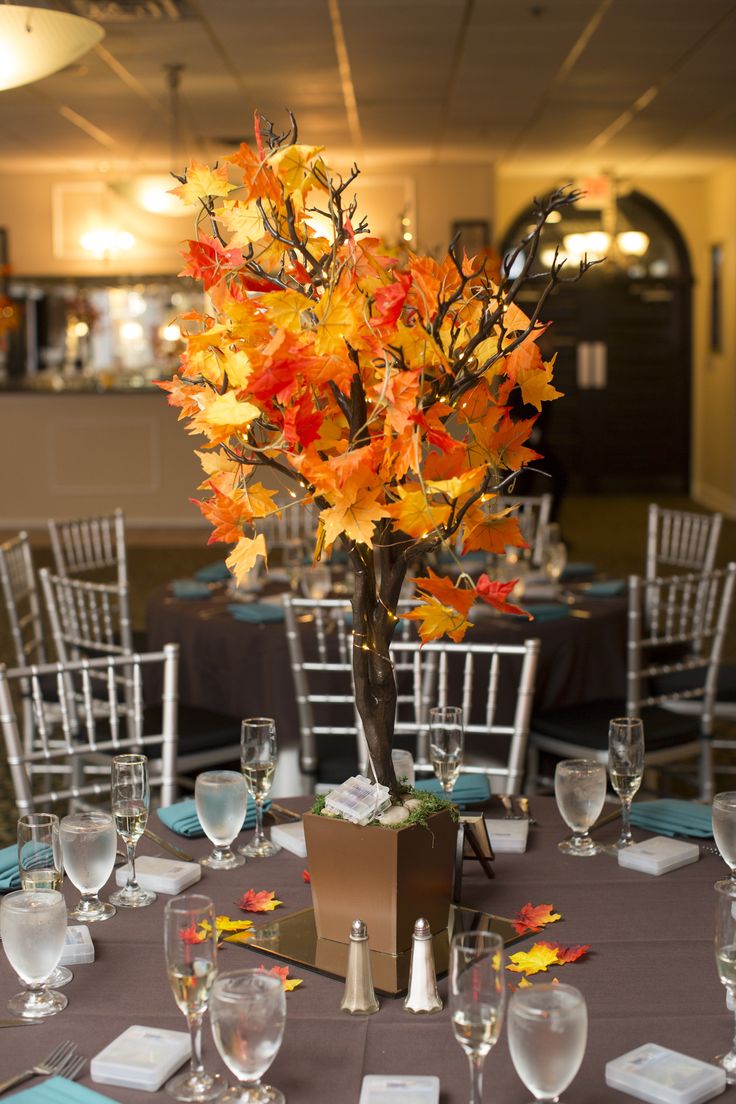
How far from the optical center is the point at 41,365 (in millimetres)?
12148

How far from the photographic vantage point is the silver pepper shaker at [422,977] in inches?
56.5

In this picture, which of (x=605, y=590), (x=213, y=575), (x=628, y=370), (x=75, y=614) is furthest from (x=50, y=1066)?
(x=628, y=370)

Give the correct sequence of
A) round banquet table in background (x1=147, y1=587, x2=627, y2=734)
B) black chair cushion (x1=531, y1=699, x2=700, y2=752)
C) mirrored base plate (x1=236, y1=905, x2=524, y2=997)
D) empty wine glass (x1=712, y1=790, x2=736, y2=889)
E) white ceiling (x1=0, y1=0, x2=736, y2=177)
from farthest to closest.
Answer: white ceiling (x1=0, y1=0, x2=736, y2=177)
round banquet table in background (x1=147, y1=587, x2=627, y2=734)
black chair cushion (x1=531, y1=699, x2=700, y2=752)
empty wine glass (x1=712, y1=790, x2=736, y2=889)
mirrored base plate (x1=236, y1=905, x2=524, y2=997)

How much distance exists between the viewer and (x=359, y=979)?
1440 mm

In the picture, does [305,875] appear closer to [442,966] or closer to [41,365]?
[442,966]

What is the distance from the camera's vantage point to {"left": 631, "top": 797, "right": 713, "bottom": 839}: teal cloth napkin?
208 cm

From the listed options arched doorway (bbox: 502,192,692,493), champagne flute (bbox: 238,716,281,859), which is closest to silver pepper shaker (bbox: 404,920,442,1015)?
champagne flute (bbox: 238,716,281,859)

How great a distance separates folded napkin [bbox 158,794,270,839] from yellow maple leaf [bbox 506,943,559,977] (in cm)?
58

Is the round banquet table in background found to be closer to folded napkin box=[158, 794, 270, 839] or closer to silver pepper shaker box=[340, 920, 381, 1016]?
folded napkin box=[158, 794, 270, 839]

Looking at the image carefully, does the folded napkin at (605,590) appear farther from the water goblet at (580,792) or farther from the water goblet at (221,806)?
the water goblet at (221,806)

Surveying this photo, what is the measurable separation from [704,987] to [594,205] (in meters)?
12.0

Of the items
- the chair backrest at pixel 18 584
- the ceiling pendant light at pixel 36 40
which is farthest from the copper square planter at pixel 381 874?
the chair backrest at pixel 18 584

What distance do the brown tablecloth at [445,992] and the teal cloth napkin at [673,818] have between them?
0.44ft

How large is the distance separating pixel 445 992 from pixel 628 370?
42.3 feet
